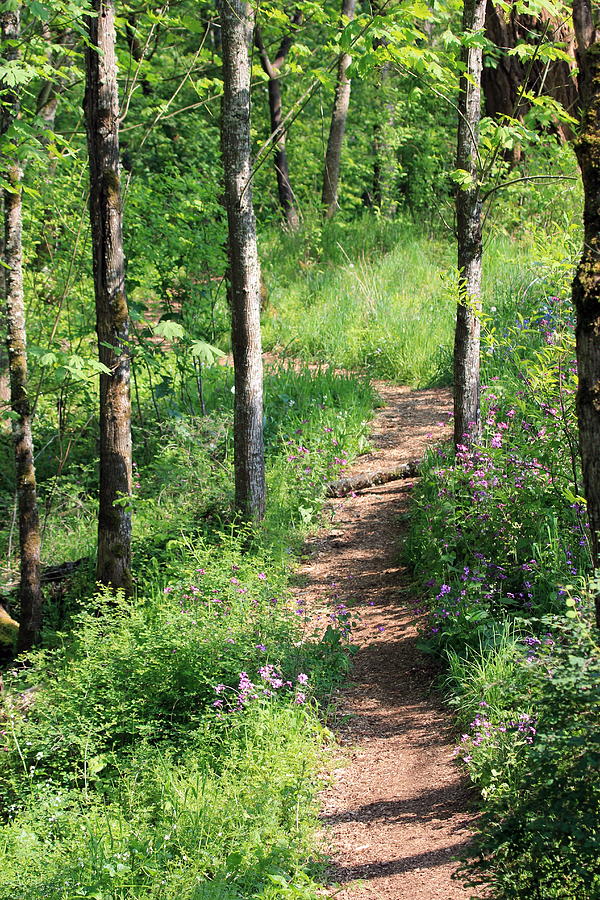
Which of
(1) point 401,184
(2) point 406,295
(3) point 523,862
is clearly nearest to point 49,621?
(3) point 523,862

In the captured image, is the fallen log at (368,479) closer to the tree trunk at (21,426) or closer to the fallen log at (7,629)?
the tree trunk at (21,426)

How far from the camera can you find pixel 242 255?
253 inches

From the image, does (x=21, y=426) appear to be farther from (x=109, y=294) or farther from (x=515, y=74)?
(x=515, y=74)

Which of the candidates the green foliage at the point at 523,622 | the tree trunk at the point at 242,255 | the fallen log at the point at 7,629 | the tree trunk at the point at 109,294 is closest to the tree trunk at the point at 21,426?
the fallen log at the point at 7,629

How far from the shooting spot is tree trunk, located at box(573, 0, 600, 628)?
2623 millimetres

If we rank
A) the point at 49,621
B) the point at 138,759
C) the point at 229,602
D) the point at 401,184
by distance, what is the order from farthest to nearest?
the point at 401,184 → the point at 49,621 → the point at 229,602 → the point at 138,759

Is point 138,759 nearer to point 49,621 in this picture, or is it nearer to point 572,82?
point 49,621

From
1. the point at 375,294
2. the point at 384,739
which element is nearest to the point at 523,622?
the point at 384,739

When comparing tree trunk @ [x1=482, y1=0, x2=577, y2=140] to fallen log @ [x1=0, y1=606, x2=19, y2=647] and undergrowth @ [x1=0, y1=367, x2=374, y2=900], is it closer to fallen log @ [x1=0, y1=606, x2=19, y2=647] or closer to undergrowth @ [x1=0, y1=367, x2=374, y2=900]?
undergrowth @ [x1=0, y1=367, x2=374, y2=900]

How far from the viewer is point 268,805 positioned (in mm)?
3650

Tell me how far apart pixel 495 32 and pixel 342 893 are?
38.7 ft

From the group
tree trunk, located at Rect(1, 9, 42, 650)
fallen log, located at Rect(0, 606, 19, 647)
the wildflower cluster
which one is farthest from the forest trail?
fallen log, located at Rect(0, 606, 19, 647)

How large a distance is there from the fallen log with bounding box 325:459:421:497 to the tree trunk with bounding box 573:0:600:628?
5.01 m

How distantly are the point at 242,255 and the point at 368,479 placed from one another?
2571mm
